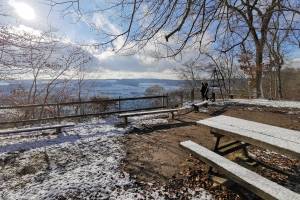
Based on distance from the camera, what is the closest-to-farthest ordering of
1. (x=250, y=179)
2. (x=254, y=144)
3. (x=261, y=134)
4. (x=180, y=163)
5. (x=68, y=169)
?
(x=250, y=179)
(x=254, y=144)
(x=261, y=134)
(x=68, y=169)
(x=180, y=163)

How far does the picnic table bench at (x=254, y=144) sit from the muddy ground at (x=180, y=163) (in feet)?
1.64

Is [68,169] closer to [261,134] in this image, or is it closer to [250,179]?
[250,179]

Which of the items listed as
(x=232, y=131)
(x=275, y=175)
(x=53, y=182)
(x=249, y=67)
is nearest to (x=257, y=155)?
(x=275, y=175)

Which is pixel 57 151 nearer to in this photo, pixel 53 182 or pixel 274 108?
pixel 53 182

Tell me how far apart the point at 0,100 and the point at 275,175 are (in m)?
20.8

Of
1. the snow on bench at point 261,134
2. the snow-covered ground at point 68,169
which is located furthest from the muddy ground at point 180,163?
the snow on bench at point 261,134

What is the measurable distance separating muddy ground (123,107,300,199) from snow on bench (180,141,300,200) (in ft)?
1.66

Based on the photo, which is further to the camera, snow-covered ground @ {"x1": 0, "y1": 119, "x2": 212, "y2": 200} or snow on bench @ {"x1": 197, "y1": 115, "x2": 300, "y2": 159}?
snow-covered ground @ {"x1": 0, "y1": 119, "x2": 212, "y2": 200}

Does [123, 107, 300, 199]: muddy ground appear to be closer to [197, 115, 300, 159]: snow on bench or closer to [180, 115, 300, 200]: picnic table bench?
[180, 115, 300, 200]: picnic table bench

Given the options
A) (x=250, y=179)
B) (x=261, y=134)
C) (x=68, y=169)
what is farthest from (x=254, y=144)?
(x=68, y=169)

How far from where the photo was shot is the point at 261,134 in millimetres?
5000

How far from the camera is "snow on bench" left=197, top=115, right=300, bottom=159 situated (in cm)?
431

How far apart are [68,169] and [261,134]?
12.8 ft

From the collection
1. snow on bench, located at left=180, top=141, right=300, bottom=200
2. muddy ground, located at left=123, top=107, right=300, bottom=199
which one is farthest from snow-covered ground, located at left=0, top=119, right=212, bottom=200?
snow on bench, located at left=180, top=141, right=300, bottom=200
